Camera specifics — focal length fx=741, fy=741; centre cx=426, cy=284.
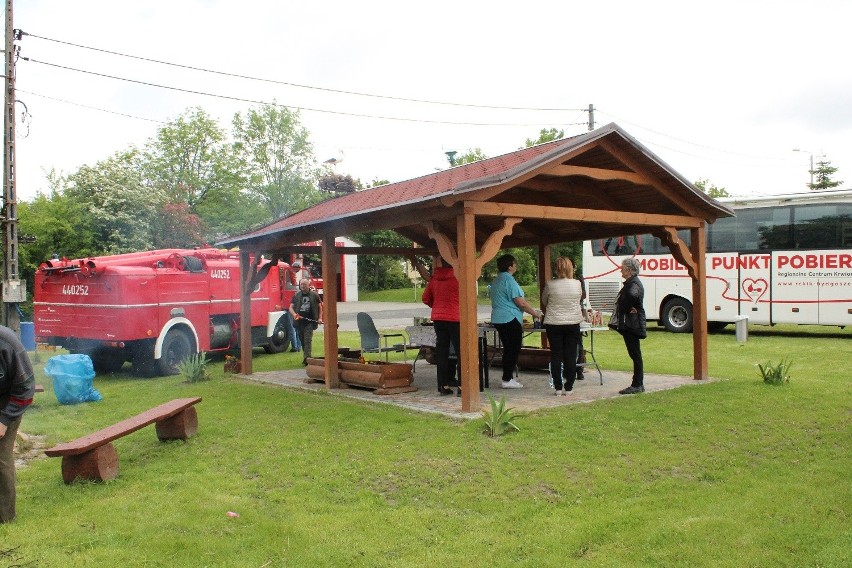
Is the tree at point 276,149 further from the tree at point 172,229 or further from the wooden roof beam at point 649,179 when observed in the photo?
the wooden roof beam at point 649,179

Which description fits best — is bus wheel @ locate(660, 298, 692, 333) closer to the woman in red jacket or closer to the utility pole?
the woman in red jacket

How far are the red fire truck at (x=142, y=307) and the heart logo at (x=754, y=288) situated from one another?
12.2m

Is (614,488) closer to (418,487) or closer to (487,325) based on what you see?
(418,487)

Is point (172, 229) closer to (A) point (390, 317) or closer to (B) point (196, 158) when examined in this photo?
(A) point (390, 317)

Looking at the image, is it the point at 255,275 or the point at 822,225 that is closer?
the point at 255,275

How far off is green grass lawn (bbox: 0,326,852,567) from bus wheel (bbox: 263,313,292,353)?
7.54 m

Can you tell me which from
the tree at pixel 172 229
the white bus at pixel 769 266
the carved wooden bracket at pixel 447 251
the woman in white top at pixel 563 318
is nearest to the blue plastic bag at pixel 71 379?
the carved wooden bracket at pixel 447 251

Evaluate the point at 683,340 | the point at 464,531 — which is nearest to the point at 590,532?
the point at 464,531

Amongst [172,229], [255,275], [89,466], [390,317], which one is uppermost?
[172,229]

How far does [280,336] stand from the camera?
17.1 m

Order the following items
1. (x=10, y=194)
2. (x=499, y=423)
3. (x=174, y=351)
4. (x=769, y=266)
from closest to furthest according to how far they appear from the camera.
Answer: (x=499, y=423) → (x=174, y=351) → (x=10, y=194) → (x=769, y=266)

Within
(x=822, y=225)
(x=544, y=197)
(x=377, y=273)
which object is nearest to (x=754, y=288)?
(x=822, y=225)

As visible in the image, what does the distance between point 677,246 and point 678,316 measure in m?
10.6

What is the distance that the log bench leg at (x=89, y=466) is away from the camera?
246 inches
